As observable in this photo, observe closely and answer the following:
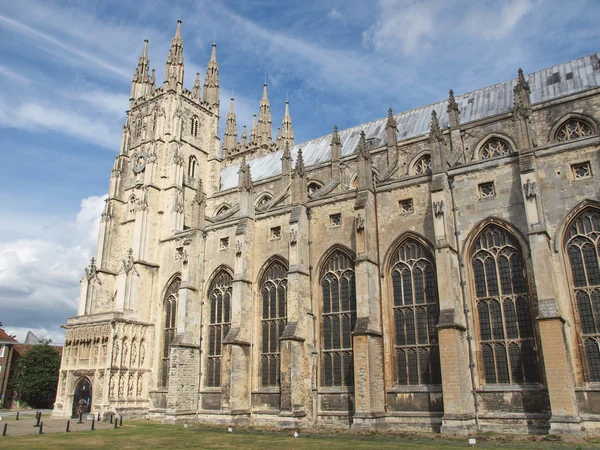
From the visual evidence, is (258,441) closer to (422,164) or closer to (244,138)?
(422,164)

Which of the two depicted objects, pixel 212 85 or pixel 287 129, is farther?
pixel 287 129

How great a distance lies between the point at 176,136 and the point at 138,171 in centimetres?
420

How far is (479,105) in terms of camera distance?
32.8 metres

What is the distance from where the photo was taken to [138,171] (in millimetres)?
41719

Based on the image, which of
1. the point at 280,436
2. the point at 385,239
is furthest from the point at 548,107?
the point at 280,436

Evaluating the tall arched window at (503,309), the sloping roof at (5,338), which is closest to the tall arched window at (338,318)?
the tall arched window at (503,309)

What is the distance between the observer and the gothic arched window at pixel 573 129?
89.7 feet

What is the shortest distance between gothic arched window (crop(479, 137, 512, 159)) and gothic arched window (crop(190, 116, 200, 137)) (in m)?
25.0

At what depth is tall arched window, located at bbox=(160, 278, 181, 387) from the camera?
34062 millimetres

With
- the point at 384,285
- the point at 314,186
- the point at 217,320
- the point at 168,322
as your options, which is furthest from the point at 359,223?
the point at 168,322

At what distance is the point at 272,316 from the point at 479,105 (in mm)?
18751

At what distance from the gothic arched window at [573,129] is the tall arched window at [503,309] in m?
9.34

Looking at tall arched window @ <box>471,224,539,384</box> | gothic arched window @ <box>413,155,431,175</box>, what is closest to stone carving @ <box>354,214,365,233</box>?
tall arched window @ <box>471,224,539,384</box>

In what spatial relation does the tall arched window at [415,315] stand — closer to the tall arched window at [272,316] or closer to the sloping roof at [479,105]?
the tall arched window at [272,316]
